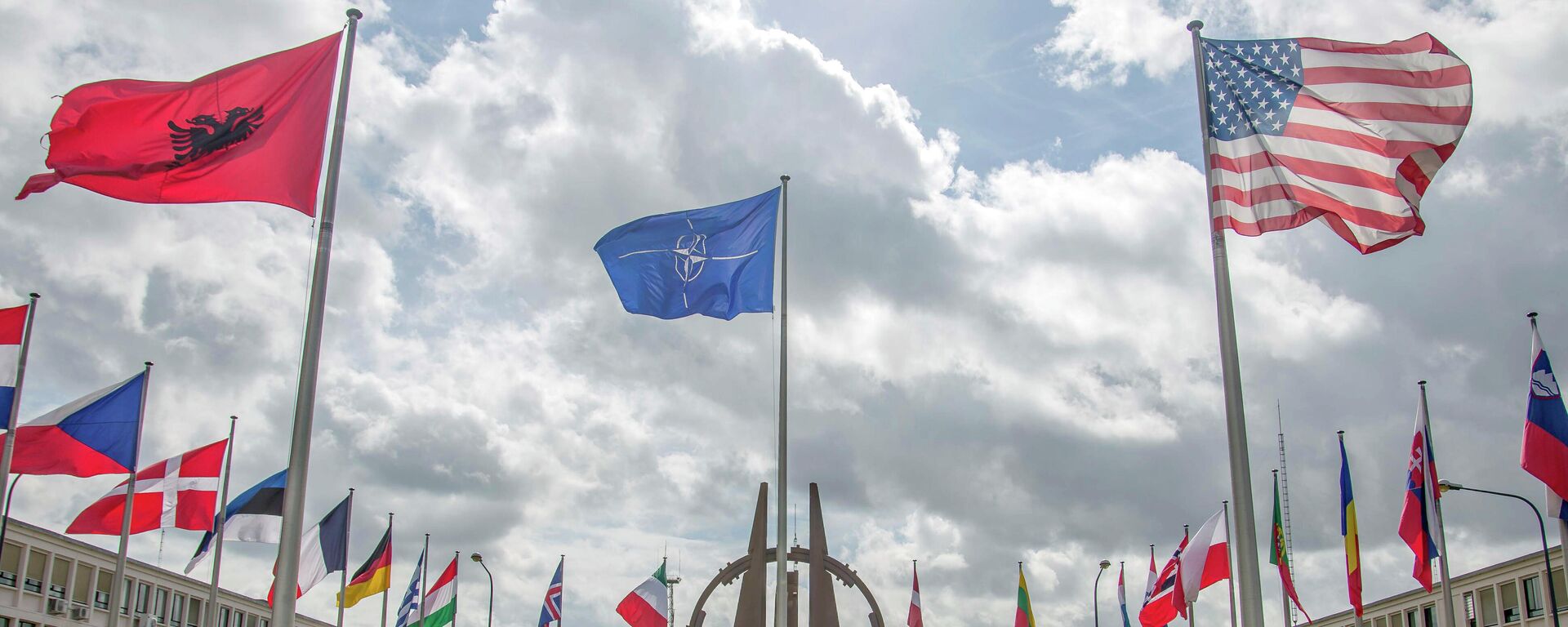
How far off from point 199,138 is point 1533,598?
218 ft

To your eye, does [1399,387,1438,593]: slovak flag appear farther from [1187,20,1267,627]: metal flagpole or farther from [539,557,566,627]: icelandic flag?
[539,557,566,627]: icelandic flag

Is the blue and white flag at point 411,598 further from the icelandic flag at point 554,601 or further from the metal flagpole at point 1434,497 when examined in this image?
the metal flagpole at point 1434,497

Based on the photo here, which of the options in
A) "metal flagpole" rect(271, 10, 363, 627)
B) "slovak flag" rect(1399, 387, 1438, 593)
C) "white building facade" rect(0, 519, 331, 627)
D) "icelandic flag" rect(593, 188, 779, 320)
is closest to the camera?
"metal flagpole" rect(271, 10, 363, 627)

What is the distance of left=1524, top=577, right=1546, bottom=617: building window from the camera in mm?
64312

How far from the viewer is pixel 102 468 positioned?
29547 mm

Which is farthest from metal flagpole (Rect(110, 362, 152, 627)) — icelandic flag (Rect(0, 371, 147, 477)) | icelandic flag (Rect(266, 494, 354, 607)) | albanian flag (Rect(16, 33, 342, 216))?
albanian flag (Rect(16, 33, 342, 216))

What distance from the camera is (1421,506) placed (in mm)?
28766

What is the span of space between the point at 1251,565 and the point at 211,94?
14.4 meters

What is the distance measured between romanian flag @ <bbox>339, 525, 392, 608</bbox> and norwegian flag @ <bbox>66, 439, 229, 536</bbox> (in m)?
13.7

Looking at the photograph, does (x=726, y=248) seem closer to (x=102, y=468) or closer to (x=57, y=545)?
(x=102, y=468)

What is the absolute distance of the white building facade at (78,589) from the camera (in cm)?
5911

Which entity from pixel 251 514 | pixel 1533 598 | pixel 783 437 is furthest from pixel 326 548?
pixel 1533 598

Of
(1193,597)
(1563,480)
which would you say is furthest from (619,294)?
(1193,597)

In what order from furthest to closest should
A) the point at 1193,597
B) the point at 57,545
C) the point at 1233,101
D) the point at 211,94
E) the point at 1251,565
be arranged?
the point at 57,545 < the point at 1193,597 < the point at 1233,101 < the point at 211,94 < the point at 1251,565
